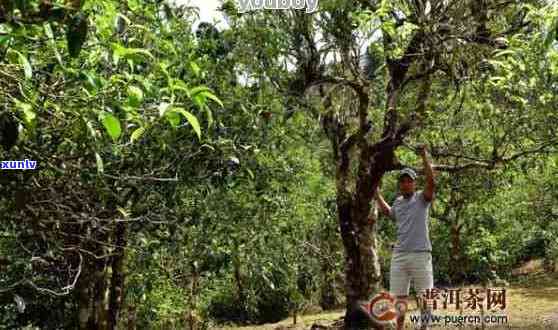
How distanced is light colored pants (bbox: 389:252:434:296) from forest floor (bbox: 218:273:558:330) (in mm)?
2193

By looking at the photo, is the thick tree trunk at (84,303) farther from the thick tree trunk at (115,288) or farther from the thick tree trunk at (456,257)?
the thick tree trunk at (456,257)

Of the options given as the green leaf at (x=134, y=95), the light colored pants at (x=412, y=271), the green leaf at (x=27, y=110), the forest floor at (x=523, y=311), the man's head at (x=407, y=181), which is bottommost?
the forest floor at (x=523, y=311)

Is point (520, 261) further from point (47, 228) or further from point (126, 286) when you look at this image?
point (47, 228)

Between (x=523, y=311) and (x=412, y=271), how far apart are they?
8.36m

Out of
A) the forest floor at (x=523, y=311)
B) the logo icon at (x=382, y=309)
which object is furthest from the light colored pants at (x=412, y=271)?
the forest floor at (x=523, y=311)

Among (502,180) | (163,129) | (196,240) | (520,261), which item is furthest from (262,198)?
Answer: (520,261)

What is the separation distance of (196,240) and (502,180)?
7.87 m

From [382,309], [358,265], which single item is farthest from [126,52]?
[358,265]

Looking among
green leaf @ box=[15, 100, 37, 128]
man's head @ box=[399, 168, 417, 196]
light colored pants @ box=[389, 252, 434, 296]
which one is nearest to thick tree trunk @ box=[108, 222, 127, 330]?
light colored pants @ box=[389, 252, 434, 296]

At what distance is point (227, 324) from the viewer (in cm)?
1731

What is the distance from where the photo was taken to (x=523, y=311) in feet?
39.0

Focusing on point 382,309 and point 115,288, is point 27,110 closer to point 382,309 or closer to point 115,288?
point 115,288

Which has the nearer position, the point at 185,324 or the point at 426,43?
the point at 426,43

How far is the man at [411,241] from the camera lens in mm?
4703
